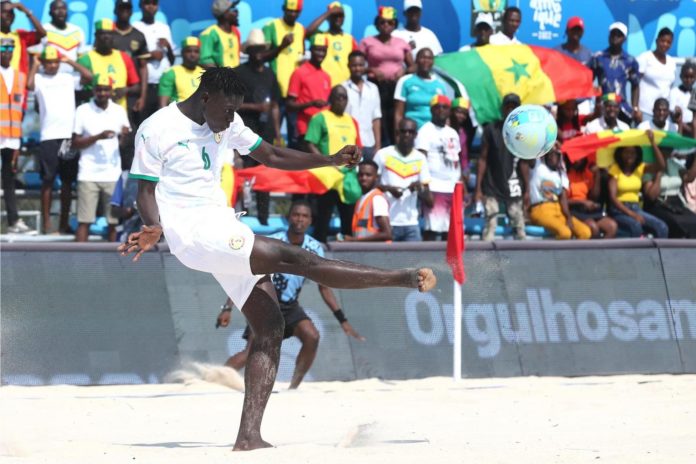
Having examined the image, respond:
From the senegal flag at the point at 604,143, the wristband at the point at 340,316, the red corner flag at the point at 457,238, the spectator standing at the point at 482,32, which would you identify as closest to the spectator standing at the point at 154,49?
the spectator standing at the point at 482,32

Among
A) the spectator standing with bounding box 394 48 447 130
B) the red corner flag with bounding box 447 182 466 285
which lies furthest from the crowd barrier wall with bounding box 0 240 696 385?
the spectator standing with bounding box 394 48 447 130

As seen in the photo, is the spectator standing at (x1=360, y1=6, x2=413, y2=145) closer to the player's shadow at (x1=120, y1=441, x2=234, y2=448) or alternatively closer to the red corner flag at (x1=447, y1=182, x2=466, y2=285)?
the red corner flag at (x1=447, y1=182, x2=466, y2=285)

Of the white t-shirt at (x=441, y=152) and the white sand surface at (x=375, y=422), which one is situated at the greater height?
the white t-shirt at (x=441, y=152)

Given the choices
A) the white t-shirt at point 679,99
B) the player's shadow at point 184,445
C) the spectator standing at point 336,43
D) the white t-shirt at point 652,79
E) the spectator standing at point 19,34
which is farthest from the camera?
the white t-shirt at point 679,99

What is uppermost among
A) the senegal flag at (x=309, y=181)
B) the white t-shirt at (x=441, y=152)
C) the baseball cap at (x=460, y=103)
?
the baseball cap at (x=460, y=103)

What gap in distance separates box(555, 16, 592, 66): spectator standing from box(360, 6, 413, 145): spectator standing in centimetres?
225

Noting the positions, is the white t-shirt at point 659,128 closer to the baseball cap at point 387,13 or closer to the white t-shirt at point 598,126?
the white t-shirt at point 598,126

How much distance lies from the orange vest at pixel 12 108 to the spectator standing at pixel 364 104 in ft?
11.6

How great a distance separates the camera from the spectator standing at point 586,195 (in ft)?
43.9

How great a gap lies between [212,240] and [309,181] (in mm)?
6402

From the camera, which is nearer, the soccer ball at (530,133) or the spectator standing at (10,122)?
the soccer ball at (530,133)

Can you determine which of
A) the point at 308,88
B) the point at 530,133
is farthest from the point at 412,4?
the point at 530,133

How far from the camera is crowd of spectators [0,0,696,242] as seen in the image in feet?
40.9

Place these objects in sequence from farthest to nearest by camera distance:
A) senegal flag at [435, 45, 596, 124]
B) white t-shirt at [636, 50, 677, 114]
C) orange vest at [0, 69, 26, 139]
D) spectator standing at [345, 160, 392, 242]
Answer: white t-shirt at [636, 50, 677, 114], senegal flag at [435, 45, 596, 124], orange vest at [0, 69, 26, 139], spectator standing at [345, 160, 392, 242]
